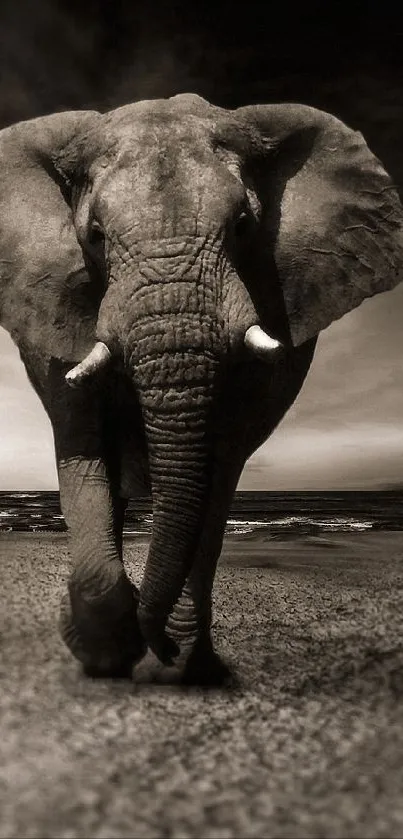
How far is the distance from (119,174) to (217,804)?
1.36 metres

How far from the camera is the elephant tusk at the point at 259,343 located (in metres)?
1.86

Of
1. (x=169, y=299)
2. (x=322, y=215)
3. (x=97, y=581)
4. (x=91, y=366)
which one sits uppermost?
(x=322, y=215)

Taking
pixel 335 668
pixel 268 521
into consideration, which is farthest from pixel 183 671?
pixel 268 521

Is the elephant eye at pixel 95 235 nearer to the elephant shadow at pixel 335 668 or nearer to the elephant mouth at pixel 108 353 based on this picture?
the elephant mouth at pixel 108 353

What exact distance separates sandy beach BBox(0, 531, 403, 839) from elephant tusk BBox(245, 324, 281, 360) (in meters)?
0.82

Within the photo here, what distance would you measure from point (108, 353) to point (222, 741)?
0.88 metres

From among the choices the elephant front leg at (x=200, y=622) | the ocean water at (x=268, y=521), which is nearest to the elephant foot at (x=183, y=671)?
the elephant front leg at (x=200, y=622)

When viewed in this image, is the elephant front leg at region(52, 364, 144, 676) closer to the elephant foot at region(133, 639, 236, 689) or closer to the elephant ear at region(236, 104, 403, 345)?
the elephant foot at region(133, 639, 236, 689)

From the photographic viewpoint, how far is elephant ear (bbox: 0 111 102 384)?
2201mm

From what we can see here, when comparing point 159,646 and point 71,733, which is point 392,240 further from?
point 71,733

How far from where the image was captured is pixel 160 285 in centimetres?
188

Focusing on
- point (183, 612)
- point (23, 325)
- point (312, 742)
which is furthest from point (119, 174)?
point (312, 742)

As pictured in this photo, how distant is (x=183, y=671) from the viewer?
2188 mm

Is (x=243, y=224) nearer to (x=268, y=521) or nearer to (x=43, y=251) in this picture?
(x=43, y=251)
